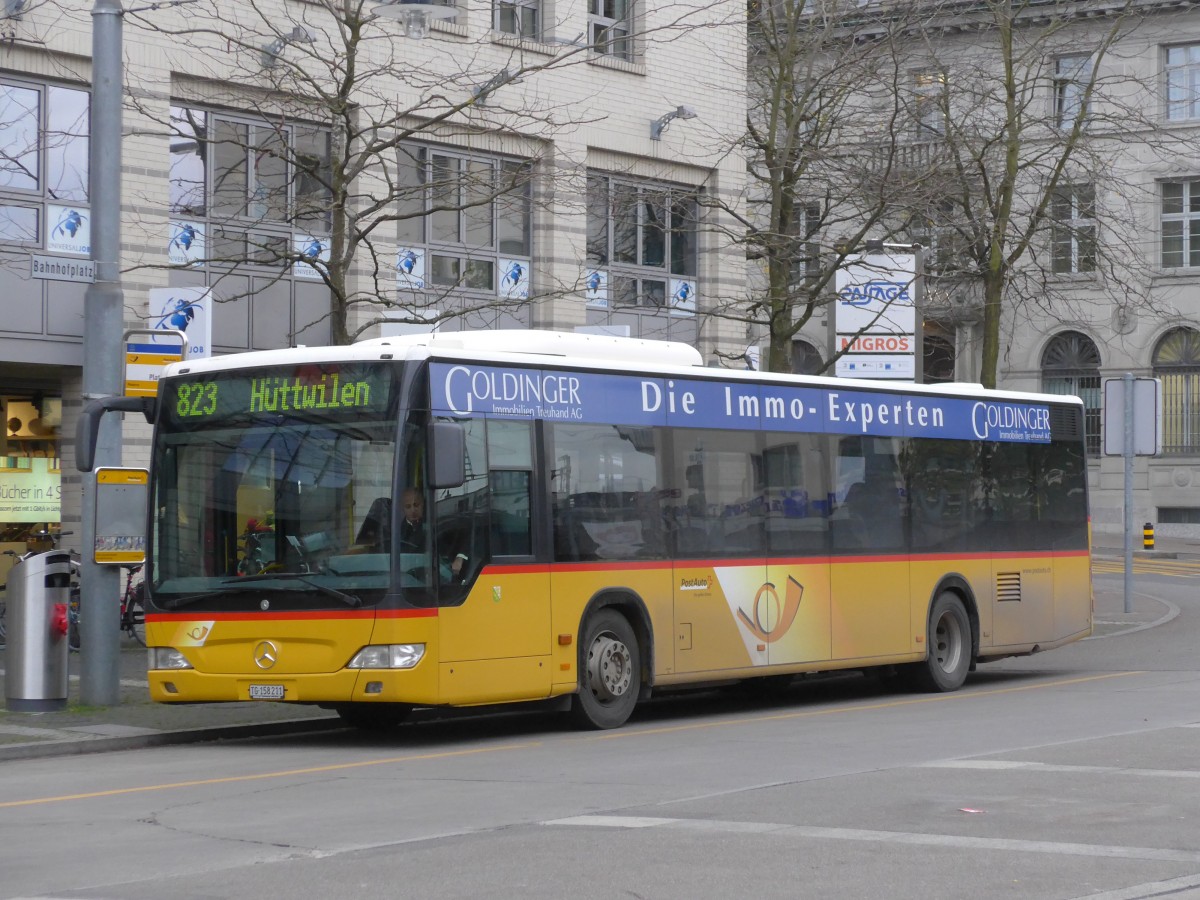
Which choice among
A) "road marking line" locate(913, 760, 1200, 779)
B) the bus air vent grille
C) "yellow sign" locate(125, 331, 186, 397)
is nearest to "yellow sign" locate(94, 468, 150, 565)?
"yellow sign" locate(125, 331, 186, 397)

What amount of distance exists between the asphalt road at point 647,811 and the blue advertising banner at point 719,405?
2477mm

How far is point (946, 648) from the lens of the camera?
19.0 metres

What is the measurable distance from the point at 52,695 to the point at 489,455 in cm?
422

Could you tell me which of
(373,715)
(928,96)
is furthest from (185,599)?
(928,96)

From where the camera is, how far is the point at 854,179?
24.8 meters

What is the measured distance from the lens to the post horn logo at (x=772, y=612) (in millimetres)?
16188

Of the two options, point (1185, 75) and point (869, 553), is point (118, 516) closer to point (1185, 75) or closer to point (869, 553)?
point (869, 553)

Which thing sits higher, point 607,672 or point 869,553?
point 869,553

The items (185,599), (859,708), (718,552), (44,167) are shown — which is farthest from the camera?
(44,167)

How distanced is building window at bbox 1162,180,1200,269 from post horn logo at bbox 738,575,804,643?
1634 inches

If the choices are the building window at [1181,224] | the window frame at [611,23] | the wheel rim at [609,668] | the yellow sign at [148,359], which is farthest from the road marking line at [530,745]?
the building window at [1181,224]

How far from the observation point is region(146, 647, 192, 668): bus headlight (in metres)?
13.9

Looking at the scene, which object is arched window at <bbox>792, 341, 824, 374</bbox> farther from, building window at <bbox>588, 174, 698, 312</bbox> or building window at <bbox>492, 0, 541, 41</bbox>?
building window at <bbox>492, 0, 541, 41</bbox>

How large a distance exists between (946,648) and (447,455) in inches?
303
